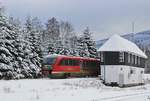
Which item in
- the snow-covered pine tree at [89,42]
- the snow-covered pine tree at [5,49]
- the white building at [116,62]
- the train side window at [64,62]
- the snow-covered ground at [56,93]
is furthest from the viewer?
the snow-covered pine tree at [89,42]

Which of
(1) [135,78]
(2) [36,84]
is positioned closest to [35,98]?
(2) [36,84]

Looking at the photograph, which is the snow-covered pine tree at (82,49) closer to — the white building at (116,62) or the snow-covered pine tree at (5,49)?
the white building at (116,62)

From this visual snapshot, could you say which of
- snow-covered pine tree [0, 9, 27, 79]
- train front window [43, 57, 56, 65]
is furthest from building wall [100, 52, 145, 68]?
snow-covered pine tree [0, 9, 27, 79]

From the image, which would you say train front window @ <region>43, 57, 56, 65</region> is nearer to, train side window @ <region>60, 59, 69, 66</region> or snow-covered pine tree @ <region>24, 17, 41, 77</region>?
train side window @ <region>60, 59, 69, 66</region>

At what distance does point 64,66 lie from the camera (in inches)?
1837

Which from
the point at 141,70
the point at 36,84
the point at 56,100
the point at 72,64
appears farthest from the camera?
the point at 141,70

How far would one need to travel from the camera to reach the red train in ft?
151

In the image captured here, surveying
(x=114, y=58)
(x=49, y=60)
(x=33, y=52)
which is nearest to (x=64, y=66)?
(x=49, y=60)

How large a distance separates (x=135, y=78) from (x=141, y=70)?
21.7 feet

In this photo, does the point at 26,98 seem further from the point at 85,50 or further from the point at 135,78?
the point at 85,50

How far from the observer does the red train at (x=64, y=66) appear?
1806 inches

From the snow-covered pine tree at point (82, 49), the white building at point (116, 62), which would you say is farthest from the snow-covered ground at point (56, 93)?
the snow-covered pine tree at point (82, 49)

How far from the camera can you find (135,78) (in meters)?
56.4

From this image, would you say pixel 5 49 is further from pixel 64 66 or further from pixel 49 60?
pixel 64 66
